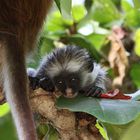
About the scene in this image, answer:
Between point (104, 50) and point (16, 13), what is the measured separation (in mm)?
1052

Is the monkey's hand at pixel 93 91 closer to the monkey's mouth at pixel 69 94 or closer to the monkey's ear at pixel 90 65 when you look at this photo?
the monkey's mouth at pixel 69 94

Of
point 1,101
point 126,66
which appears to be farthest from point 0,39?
point 126,66

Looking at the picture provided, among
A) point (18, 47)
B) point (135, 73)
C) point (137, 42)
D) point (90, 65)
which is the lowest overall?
point (135, 73)

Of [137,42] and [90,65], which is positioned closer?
[90,65]

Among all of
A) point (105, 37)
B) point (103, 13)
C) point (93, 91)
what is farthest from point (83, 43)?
point (93, 91)

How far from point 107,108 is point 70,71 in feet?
1.41

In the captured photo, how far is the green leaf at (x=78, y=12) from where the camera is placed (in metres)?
Result: 2.69

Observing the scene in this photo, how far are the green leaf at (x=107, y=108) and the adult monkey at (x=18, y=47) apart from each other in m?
0.13

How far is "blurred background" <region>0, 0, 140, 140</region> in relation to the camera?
2.32m

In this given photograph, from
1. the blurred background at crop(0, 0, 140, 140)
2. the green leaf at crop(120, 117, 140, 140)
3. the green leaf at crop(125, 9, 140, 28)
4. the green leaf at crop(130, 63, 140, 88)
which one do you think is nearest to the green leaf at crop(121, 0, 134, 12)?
the blurred background at crop(0, 0, 140, 140)

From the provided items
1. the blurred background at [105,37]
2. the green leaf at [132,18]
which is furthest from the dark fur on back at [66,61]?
the green leaf at [132,18]

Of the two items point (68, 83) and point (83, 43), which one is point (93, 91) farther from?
point (83, 43)

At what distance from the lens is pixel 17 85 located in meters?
1.38

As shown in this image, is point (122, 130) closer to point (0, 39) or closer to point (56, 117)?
point (56, 117)
